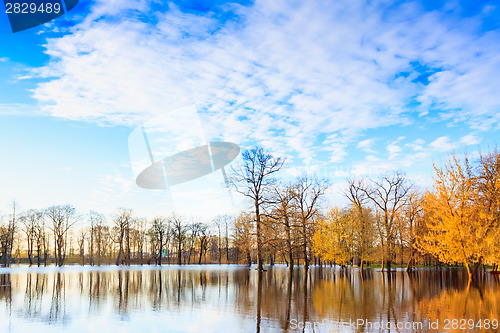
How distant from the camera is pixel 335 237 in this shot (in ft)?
153

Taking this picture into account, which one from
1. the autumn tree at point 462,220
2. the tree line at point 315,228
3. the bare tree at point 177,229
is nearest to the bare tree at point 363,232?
the tree line at point 315,228

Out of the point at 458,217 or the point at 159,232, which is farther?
the point at 159,232

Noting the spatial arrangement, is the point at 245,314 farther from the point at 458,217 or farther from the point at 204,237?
the point at 204,237

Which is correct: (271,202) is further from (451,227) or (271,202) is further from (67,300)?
(67,300)

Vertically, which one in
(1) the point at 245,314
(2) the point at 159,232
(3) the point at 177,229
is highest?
(1) the point at 245,314

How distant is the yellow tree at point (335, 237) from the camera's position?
4591 cm

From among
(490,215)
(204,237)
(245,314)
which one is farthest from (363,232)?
(204,237)

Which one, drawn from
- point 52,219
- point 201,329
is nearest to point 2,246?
point 52,219

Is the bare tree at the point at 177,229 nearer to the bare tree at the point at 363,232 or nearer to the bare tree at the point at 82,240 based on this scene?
the bare tree at the point at 82,240

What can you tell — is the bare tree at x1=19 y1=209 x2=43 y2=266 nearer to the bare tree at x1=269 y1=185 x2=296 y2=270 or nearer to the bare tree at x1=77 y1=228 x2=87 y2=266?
the bare tree at x1=77 y1=228 x2=87 y2=266

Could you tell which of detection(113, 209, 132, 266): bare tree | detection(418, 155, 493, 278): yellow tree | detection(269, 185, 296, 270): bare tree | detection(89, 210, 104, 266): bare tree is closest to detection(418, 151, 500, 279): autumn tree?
detection(418, 155, 493, 278): yellow tree

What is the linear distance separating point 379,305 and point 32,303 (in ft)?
44.9

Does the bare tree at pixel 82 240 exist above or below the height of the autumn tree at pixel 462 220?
below

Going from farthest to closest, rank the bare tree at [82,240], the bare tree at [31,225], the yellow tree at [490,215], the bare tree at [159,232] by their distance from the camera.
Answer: the bare tree at [159,232]
the bare tree at [82,240]
the bare tree at [31,225]
the yellow tree at [490,215]
